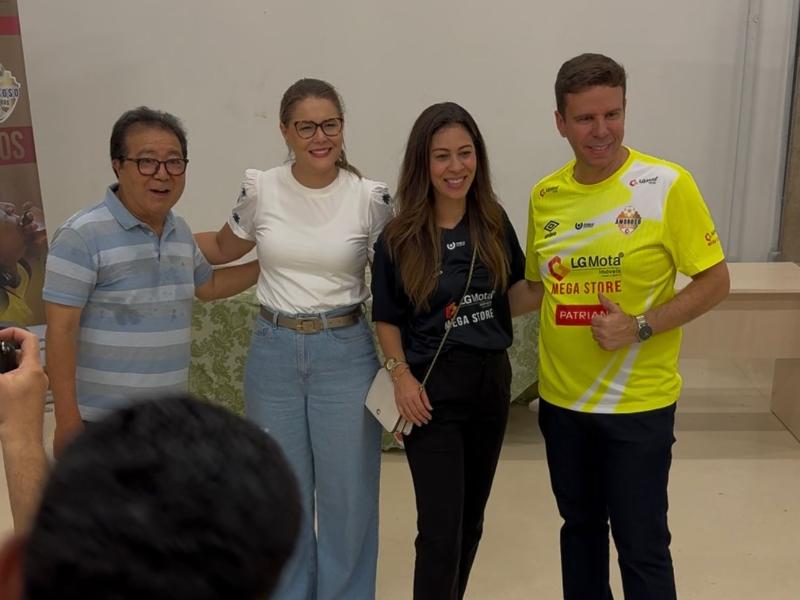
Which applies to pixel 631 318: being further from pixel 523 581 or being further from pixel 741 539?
pixel 741 539

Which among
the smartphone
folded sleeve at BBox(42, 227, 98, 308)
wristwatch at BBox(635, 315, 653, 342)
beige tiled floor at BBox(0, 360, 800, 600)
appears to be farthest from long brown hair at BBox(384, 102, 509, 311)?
beige tiled floor at BBox(0, 360, 800, 600)

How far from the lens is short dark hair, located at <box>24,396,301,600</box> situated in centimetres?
56

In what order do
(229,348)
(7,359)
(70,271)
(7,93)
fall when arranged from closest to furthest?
(7,359), (70,271), (229,348), (7,93)

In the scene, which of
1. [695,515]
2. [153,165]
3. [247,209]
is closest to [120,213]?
[153,165]

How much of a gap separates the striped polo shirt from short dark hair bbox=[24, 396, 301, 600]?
1.30 m

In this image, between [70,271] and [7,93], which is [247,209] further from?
[7,93]

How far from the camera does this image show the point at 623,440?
6.27 ft

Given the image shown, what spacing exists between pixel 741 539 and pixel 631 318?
4.74 feet

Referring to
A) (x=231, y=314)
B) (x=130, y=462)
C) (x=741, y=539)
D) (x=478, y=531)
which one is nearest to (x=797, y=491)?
(x=741, y=539)

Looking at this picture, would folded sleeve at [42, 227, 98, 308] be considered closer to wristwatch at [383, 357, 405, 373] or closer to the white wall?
wristwatch at [383, 357, 405, 373]

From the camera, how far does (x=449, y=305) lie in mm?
1999

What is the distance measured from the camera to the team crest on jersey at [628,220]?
6.08 ft

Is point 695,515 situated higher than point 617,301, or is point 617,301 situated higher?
point 617,301

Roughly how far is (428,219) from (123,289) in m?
0.72
